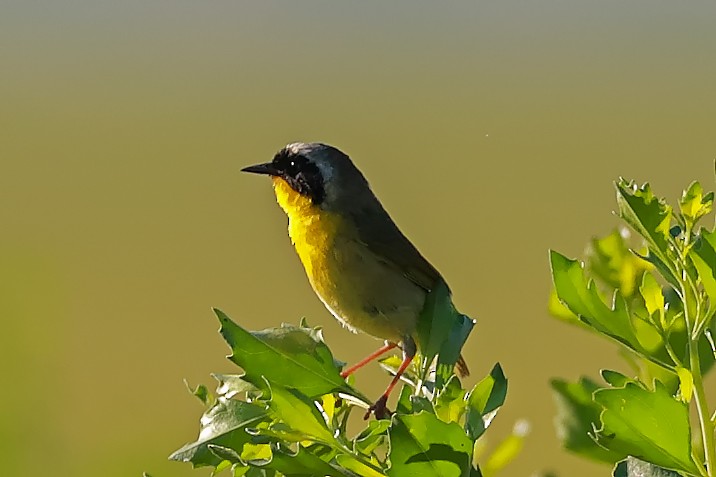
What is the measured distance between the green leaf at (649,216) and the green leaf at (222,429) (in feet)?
0.95

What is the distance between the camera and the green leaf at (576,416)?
0.88 m

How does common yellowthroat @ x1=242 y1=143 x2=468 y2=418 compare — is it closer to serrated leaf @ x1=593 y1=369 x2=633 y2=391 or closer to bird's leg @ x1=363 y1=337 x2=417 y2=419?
bird's leg @ x1=363 y1=337 x2=417 y2=419

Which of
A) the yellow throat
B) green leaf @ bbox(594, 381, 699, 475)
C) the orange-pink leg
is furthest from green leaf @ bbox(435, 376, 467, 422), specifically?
the yellow throat

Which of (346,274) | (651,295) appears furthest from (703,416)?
(346,274)

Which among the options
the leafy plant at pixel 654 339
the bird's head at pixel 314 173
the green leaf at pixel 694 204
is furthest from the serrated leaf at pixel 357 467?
the bird's head at pixel 314 173

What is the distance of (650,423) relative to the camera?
2.25ft

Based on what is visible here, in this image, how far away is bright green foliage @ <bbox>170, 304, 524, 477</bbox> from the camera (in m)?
0.68

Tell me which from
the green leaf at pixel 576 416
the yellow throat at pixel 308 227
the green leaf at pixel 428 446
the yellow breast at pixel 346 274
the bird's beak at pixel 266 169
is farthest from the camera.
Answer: the bird's beak at pixel 266 169

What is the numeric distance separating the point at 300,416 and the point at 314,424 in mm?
11

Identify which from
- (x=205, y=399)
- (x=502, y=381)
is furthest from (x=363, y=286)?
(x=502, y=381)

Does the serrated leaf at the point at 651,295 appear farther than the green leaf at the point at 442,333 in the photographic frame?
No

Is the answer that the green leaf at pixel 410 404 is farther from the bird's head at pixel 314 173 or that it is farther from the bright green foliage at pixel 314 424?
the bird's head at pixel 314 173

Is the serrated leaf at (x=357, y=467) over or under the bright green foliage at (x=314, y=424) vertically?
under

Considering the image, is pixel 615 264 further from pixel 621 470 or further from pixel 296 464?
pixel 296 464
